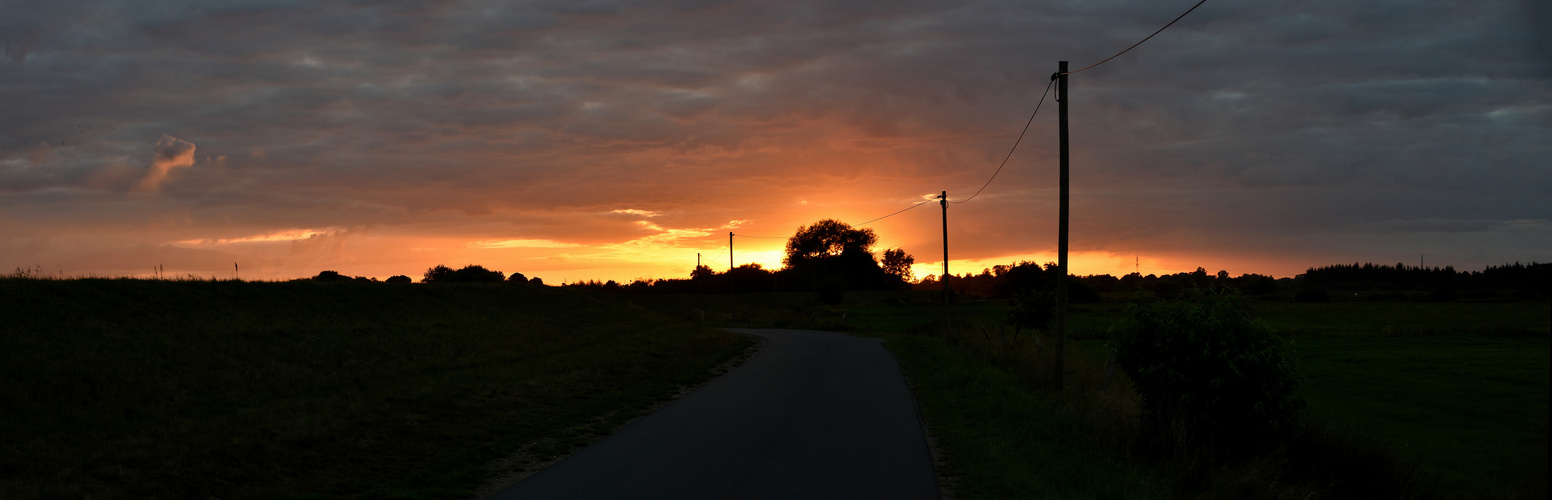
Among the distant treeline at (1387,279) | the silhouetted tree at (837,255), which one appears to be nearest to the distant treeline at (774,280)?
the silhouetted tree at (837,255)

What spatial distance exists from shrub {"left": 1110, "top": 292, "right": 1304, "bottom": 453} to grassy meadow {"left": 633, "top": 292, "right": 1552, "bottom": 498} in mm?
510

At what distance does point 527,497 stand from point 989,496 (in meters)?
4.36

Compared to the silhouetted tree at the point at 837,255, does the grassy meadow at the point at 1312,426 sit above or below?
below

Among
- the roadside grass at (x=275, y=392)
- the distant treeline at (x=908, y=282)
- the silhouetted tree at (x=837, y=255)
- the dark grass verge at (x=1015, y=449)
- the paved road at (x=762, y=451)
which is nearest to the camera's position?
the paved road at (x=762, y=451)

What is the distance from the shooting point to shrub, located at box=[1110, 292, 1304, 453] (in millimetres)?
11477

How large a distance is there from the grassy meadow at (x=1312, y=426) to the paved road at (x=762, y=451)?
654mm

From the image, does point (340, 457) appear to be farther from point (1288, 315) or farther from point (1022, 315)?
point (1288, 315)

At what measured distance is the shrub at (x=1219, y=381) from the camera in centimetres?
1148

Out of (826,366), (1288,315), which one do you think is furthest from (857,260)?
(826,366)

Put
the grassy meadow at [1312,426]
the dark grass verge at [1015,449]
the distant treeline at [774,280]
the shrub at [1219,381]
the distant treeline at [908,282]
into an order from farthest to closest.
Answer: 1. the distant treeline at [774,280]
2. the distant treeline at [908,282]
3. the shrub at [1219,381]
4. the grassy meadow at [1312,426]
5. the dark grass verge at [1015,449]

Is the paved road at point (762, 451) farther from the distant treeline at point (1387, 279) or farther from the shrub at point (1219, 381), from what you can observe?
the distant treeline at point (1387, 279)

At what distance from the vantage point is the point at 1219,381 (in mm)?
11289

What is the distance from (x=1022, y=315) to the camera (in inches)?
1727

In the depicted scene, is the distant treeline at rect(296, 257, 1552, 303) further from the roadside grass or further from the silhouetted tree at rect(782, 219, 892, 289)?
the roadside grass
